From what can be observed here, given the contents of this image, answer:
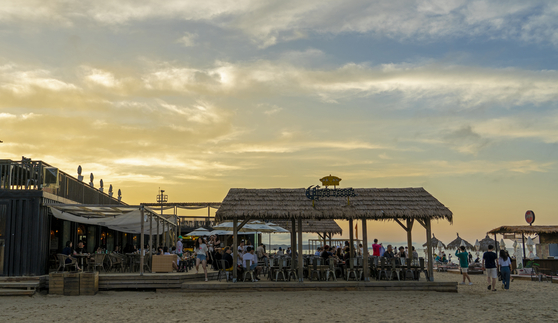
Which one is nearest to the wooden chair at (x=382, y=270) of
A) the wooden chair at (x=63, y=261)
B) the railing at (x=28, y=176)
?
the wooden chair at (x=63, y=261)

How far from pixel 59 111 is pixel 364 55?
11.9m

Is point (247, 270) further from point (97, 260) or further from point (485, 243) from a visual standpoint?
point (485, 243)

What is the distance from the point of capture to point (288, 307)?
11.2 meters

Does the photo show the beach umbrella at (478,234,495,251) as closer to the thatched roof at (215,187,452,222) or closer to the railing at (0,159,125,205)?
the thatched roof at (215,187,452,222)

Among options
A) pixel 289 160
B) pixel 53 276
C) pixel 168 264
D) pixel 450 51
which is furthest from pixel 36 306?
pixel 450 51

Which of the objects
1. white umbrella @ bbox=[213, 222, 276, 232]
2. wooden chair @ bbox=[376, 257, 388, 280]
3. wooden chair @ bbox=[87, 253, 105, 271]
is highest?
white umbrella @ bbox=[213, 222, 276, 232]

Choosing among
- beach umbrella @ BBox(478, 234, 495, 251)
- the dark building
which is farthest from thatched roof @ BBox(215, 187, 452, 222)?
beach umbrella @ BBox(478, 234, 495, 251)

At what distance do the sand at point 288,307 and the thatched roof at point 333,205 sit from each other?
7.33 ft

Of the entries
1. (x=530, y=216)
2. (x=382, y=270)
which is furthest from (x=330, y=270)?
Result: (x=530, y=216)

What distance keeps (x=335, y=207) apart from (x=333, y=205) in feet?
0.53

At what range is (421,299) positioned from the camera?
12469 millimetres

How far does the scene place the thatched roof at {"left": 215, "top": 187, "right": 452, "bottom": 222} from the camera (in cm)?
1402

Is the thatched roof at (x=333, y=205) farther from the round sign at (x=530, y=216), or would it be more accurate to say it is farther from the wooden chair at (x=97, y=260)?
the round sign at (x=530, y=216)

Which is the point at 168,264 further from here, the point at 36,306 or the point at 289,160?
the point at 289,160
